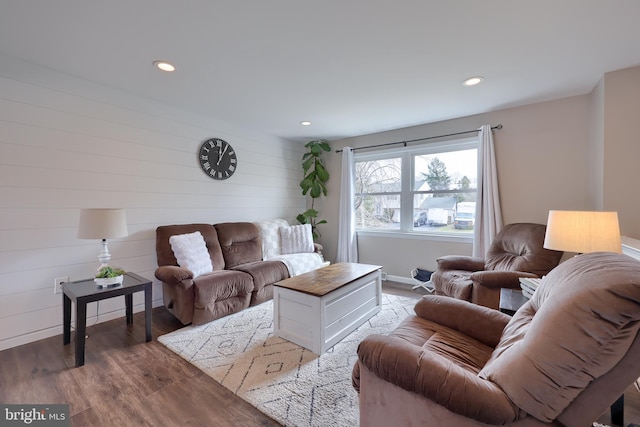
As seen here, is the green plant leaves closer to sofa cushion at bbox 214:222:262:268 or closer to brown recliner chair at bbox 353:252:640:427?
sofa cushion at bbox 214:222:262:268

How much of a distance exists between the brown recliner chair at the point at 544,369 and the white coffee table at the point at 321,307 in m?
1.05

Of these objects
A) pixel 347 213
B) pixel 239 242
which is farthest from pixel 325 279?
pixel 347 213

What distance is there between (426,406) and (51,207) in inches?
127

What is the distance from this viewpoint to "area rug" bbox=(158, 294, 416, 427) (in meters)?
1.60

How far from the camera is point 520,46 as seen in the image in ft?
6.64

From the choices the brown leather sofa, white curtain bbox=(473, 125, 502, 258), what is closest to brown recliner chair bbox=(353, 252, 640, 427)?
the brown leather sofa

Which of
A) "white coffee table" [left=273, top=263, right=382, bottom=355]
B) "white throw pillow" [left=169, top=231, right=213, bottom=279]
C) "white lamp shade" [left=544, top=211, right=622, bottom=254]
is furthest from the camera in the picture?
"white throw pillow" [left=169, top=231, right=213, bottom=279]

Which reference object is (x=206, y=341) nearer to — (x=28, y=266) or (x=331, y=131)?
(x=28, y=266)

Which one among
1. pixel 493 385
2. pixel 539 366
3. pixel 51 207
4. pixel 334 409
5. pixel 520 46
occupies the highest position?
pixel 520 46

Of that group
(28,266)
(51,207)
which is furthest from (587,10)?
(28,266)

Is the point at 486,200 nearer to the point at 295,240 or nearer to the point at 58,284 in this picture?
the point at 295,240

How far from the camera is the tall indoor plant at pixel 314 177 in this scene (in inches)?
185

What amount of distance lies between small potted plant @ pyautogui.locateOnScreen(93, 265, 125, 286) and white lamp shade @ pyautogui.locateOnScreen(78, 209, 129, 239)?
0.29 meters

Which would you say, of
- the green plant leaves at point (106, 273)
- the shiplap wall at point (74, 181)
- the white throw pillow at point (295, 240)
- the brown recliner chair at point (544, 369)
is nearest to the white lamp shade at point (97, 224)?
the green plant leaves at point (106, 273)
